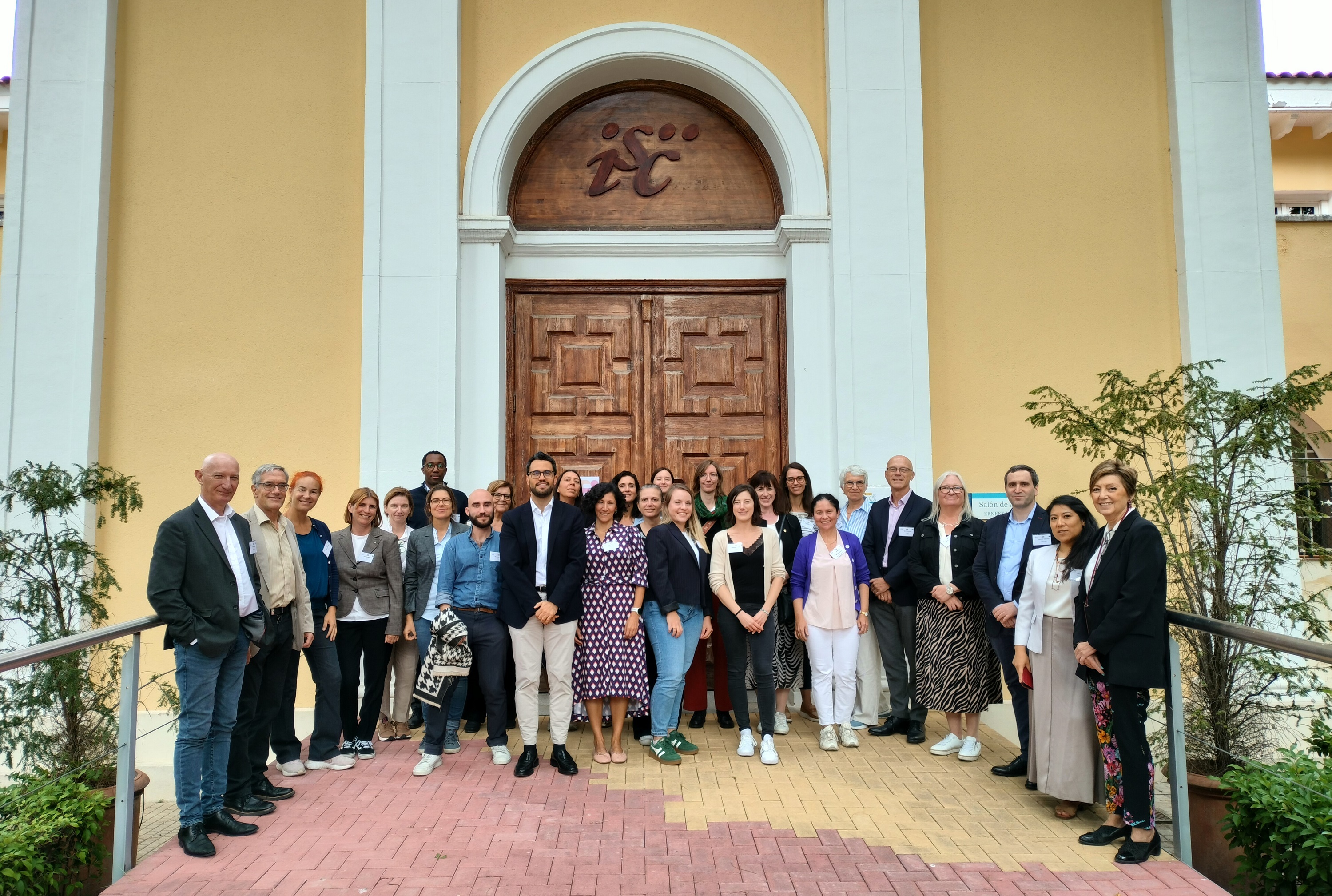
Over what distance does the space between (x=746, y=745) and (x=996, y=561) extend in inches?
78.8

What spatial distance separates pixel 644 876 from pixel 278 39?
25.6 feet

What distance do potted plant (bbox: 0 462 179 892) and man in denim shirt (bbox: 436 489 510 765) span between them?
5.61 feet

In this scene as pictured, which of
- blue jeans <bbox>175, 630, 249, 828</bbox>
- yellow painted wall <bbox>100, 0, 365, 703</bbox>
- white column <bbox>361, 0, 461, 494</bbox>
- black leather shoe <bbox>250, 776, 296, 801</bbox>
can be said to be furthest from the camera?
yellow painted wall <bbox>100, 0, 365, 703</bbox>

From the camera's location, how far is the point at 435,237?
27.5 feet

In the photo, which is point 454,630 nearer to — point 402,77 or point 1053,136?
point 402,77

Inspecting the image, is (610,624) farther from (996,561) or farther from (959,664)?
(996,561)

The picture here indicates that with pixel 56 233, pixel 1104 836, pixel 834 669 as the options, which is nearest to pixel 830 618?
pixel 834 669

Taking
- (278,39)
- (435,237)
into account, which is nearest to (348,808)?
(435,237)

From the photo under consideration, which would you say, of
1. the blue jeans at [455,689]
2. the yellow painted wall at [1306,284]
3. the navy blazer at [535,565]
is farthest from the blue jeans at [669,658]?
the yellow painted wall at [1306,284]

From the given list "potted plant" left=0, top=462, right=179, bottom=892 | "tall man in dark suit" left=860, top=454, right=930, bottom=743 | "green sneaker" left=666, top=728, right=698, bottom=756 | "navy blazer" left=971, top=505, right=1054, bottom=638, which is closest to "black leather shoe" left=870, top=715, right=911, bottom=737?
"tall man in dark suit" left=860, top=454, right=930, bottom=743

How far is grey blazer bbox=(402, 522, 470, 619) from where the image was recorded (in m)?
6.60

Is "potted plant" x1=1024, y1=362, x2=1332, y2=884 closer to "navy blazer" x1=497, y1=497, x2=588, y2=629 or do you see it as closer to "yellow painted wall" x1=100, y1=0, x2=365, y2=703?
"navy blazer" x1=497, y1=497, x2=588, y2=629

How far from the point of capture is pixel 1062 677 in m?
5.03

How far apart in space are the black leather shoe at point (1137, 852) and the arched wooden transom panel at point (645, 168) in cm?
618
